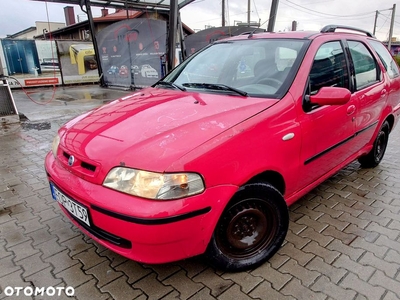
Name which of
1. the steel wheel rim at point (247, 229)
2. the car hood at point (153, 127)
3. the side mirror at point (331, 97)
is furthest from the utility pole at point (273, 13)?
the steel wheel rim at point (247, 229)

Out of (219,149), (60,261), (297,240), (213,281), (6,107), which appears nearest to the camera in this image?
(219,149)

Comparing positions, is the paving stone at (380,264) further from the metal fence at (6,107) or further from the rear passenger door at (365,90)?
the metal fence at (6,107)

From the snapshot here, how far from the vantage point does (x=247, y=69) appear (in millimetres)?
2641

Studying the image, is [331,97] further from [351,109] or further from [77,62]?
[77,62]

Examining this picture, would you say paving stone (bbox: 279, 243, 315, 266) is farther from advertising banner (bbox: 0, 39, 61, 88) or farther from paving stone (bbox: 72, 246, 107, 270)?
advertising banner (bbox: 0, 39, 61, 88)

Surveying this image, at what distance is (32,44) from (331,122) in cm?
1606

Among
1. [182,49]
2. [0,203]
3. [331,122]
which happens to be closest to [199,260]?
[331,122]

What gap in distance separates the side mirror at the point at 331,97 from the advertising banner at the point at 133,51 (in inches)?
357

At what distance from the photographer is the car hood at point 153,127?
5.67 ft

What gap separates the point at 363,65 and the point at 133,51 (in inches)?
401

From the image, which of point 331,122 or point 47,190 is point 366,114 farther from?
point 47,190

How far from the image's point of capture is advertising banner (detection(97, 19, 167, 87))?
1077 centimetres

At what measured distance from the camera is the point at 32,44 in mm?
14602

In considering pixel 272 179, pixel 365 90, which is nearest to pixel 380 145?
pixel 365 90
